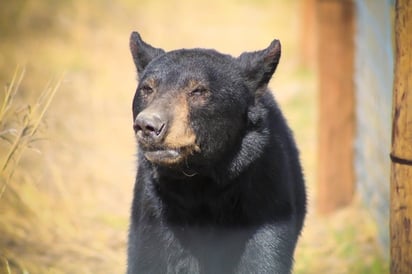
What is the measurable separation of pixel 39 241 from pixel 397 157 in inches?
131

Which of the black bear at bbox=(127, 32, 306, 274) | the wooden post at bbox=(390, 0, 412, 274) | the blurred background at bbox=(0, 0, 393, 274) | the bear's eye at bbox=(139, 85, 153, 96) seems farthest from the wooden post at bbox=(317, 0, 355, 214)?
Answer: the bear's eye at bbox=(139, 85, 153, 96)

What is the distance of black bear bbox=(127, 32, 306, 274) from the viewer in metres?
4.56

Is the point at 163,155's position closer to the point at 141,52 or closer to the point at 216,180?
the point at 216,180

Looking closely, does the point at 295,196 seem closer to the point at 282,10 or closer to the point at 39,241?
the point at 39,241

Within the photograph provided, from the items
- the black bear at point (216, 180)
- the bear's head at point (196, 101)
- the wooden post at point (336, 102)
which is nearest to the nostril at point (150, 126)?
the bear's head at point (196, 101)

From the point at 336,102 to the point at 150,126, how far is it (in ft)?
15.0

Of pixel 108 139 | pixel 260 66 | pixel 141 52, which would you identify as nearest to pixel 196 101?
pixel 260 66

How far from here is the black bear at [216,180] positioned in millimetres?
4562

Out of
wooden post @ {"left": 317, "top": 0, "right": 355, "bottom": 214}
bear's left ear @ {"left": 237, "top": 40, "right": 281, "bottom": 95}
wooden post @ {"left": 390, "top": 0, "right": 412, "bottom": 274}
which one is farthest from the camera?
wooden post @ {"left": 317, "top": 0, "right": 355, "bottom": 214}

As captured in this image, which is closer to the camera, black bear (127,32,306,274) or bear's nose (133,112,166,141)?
bear's nose (133,112,166,141)

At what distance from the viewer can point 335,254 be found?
749cm

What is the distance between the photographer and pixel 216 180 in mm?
4715

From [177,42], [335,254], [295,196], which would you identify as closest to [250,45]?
[177,42]

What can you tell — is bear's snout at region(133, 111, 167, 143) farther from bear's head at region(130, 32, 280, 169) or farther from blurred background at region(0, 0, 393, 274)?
blurred background at region(0, 0, 393, 274)
